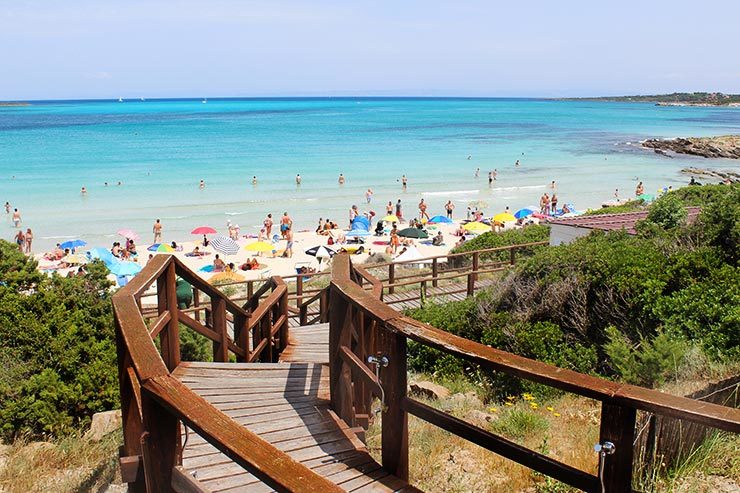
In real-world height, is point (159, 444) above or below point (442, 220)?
above

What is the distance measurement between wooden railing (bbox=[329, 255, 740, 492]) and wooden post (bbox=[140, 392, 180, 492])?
44.5 inches

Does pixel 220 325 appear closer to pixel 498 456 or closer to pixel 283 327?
pixel 283 327

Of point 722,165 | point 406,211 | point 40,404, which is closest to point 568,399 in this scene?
point 40,404

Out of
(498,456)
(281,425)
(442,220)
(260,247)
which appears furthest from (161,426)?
(442,220)

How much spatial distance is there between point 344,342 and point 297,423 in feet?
2.13

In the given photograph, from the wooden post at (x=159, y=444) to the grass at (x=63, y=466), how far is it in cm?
316

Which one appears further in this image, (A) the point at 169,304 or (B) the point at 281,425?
(A) the point at 169,304

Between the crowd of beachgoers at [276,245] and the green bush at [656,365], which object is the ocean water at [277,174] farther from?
the green bush at [656,365]

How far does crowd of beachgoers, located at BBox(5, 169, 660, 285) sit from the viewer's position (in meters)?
24.7

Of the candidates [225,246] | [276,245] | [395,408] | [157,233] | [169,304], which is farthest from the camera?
[157,233]

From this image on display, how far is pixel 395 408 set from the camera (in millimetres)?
3270

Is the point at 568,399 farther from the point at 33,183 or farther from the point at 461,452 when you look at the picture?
the point at 33,183

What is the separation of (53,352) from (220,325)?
358 centimetres

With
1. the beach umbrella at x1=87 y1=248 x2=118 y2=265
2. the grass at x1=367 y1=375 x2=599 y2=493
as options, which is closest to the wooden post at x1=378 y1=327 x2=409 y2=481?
the grass at x1=367 y1=375 x2=599 y2=493
